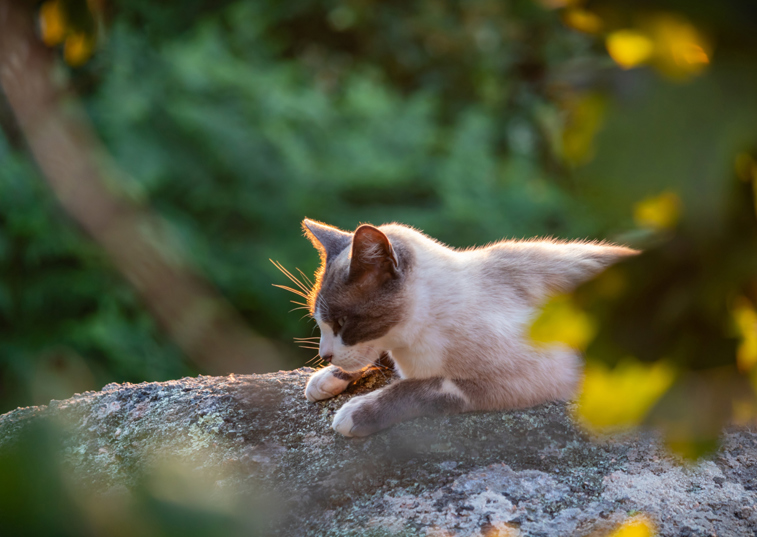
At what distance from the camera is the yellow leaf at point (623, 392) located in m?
0.52

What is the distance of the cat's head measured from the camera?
1814mm

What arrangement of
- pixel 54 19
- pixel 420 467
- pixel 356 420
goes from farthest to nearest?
A: pixel 356 420 → pixel 420 467 → pixel 54 19

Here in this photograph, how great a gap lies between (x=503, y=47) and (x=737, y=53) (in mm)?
5877

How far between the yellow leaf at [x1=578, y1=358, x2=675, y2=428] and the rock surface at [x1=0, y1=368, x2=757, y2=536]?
79cm

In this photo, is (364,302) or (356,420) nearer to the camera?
(356,420)

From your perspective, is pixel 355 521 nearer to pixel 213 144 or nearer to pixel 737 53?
pixel 737 53

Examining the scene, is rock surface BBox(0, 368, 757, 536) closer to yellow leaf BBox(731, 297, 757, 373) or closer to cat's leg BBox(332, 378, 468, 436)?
cat's leg BBox(332, 378, 468, 436)

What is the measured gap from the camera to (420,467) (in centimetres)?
156

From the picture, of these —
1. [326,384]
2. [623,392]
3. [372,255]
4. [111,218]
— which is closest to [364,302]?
[372,255]

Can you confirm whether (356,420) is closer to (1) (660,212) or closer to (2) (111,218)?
(1) (660,212)

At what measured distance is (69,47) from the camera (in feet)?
2.35

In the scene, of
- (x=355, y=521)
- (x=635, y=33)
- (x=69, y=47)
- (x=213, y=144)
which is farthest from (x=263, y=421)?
Answer: (x=213, y=144)

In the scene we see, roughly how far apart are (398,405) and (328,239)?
0.69 meters

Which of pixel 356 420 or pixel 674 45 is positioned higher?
pixel 674 45
